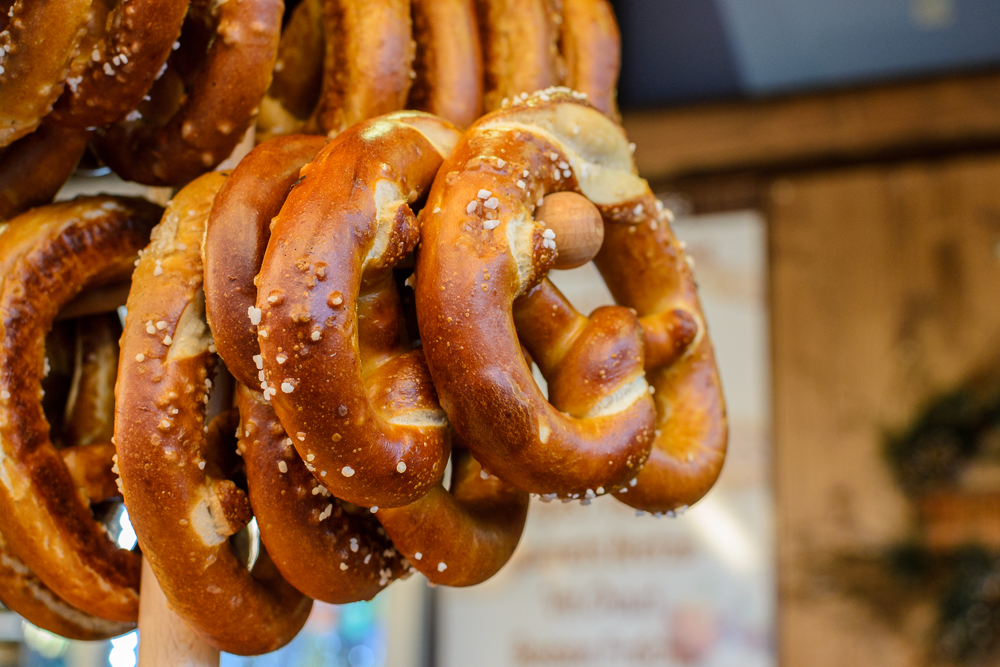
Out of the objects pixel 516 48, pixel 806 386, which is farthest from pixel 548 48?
pixel 806 386

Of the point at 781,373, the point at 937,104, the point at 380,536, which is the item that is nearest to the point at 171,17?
the point at 380,536

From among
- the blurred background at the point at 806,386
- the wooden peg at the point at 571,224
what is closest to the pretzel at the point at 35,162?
the wooden peg at the point at 571,224

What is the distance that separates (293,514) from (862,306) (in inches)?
98.8

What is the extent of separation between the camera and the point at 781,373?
9.25 ft

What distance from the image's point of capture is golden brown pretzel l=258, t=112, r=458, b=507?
1.76 feet

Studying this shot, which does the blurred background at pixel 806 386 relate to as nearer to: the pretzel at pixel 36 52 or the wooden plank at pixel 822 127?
the wooden plank at pixel 822 127

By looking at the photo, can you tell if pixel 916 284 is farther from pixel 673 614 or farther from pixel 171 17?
pixel 171 17

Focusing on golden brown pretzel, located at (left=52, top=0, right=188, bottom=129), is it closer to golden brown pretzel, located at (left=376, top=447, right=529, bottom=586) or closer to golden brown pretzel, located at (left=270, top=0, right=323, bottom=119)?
golden brown pretzel, located at (left=270, top=0, right=323, bottom=119)

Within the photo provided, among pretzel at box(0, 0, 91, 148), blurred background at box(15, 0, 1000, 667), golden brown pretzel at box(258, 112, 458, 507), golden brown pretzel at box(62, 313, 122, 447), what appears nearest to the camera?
golden brown pretzel at box(258, 112, 458, 507)

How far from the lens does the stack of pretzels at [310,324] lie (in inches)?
22.4

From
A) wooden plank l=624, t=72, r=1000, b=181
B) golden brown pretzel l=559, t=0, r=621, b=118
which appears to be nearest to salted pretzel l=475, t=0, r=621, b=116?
golden brown pretzel l=559, t=0, r=621, b=118

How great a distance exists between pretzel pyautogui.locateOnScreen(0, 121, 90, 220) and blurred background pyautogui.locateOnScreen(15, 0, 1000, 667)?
6.66 feet

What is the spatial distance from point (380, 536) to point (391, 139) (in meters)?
0.29

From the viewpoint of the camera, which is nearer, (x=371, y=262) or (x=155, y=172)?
(x=371, y=262)
